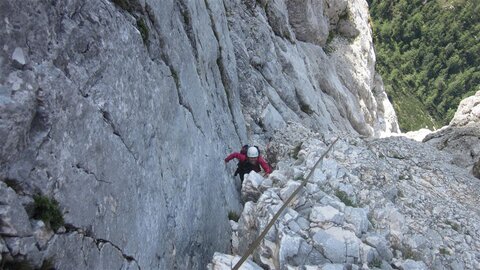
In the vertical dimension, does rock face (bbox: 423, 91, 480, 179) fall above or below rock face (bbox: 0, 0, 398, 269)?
below

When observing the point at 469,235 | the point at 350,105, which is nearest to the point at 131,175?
the point at 469,235

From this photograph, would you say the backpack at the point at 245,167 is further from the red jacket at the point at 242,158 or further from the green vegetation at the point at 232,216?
the green vegetation at the point at 232,216

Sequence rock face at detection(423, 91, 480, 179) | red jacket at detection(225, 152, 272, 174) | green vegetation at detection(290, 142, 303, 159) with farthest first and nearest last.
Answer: rock face at detection(423, 91, 480, 179) < green vegetation at detection(290, 142, 303, 159) < red jacket at detection(225, 152, 272, 174)

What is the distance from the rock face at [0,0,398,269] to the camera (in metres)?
5.57

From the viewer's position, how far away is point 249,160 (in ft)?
47.5

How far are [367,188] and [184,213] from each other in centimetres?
657

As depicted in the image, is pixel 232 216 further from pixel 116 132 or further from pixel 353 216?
pixel 116 132

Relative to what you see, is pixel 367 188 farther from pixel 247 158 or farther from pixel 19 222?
pixel 19 222

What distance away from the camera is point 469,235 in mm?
13758

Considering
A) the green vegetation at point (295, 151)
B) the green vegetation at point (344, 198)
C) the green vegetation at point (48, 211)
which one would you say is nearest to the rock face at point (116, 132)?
the green vegetation at point (48, 211)

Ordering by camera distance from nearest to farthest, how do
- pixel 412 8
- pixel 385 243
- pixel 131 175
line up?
pixel 131 175 → pixel 385 243 → pixel 412 8

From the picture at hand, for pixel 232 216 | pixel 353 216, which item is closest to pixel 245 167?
pixel 232 216

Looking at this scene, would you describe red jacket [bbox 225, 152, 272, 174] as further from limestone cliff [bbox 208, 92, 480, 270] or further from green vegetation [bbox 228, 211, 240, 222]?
green vegetation [bbox 228, 211, 240, 222]

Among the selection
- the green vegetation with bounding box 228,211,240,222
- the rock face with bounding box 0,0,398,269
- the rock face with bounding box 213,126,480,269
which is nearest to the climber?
the rock face with bounding box 0,0,398,269
